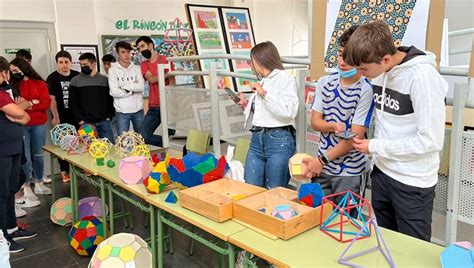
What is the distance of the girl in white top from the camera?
2111 millimetres

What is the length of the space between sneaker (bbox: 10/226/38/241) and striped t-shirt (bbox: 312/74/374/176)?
2589 mm

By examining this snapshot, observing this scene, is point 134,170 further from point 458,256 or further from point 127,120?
point 127,120

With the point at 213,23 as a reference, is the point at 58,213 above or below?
below

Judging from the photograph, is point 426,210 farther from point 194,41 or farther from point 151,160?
point 194,41

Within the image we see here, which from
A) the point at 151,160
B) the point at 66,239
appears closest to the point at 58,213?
the point at 66,239

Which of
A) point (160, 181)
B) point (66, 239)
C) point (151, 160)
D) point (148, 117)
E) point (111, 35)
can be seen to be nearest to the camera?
point (160, 181)

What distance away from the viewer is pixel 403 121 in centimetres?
142

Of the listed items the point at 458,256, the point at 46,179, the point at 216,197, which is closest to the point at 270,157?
the point at 216,197

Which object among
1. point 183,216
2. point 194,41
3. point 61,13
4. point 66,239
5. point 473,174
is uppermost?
point 61,13

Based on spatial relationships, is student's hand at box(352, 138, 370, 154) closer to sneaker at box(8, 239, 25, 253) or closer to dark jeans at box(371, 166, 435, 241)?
dark jeans at box(371, 166, 435, 241)

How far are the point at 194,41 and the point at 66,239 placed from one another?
276 centimetres

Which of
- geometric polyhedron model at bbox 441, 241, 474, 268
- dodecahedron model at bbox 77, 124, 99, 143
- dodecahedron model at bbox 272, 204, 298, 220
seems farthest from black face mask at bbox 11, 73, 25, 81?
geometric polyhedron model at bbox 441, 241, 474, 268

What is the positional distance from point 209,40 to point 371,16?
10.9 ft

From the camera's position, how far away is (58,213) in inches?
134
